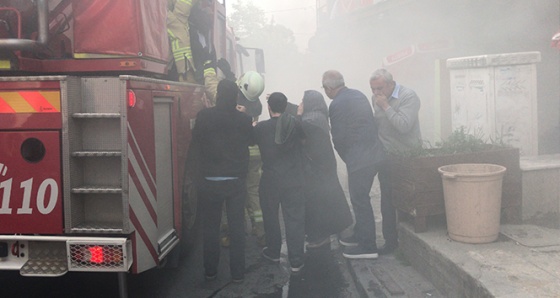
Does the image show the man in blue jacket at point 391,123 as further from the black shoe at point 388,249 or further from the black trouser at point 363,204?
the black trouser at point 363,204

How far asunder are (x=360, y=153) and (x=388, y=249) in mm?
1121

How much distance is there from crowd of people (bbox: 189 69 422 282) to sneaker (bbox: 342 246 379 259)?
0.01m

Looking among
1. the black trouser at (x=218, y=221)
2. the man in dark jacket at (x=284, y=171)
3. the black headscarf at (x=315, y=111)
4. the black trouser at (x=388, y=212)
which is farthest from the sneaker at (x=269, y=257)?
the black headscarf at (x=315, y=111)

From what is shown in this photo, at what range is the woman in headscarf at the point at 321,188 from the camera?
19.9 feet

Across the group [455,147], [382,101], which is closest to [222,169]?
[382,101]

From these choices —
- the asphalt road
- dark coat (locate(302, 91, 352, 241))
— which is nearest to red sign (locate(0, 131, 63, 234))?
the asphalt road

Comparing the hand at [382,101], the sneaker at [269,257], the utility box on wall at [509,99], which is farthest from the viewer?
the utility box on wall at [509,99]

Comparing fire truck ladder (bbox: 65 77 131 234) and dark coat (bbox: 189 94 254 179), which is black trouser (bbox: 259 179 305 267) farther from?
fire truck ladder (bbox: 65 77 131 234)

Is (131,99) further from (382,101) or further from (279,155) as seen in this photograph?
(382,101)

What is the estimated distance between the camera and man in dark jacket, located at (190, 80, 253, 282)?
5.26m

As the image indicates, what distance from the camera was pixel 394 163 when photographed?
5602 millimetres

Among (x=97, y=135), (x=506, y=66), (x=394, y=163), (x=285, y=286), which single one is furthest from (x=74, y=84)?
(x=506, y=66)

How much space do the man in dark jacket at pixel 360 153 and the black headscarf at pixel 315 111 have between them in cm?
21

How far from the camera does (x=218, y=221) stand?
5.38 metres
